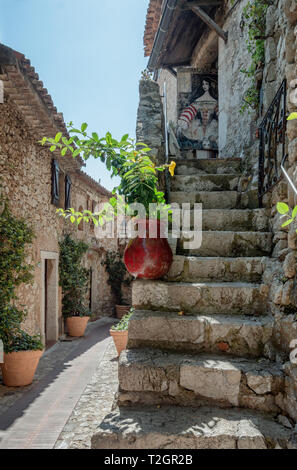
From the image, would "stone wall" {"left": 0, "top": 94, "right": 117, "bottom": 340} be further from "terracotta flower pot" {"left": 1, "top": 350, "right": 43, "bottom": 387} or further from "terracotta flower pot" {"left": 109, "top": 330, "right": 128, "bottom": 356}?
"terracotta flower pot" {"left": 109, "top": 330, "right": 128, "bottom": 356}

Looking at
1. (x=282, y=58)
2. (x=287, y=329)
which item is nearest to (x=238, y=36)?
(x=282, y=58)

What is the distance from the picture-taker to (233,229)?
2.97 m

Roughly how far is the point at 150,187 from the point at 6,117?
3.50m

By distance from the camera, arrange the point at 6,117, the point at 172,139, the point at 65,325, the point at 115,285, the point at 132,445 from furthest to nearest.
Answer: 1. the point at 115,285
2. the point at 65,325
3. the point at 172,139
4. the point at 6,117
5. the point at 132,445

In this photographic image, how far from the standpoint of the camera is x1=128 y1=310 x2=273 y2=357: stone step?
1924mm

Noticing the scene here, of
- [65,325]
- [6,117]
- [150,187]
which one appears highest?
[6,117]

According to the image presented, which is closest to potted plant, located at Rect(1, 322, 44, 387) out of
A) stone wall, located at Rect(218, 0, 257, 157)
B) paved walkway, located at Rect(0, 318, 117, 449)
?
paved walkway, located at Rect(0, 318, 117, 449)

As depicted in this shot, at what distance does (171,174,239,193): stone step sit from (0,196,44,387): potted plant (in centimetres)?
252

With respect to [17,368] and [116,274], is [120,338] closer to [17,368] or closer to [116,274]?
[17,368]

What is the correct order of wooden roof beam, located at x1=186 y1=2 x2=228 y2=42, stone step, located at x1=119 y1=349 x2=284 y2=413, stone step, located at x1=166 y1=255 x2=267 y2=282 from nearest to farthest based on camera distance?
1. stone step, located at x1=119 y1=349 x2=284 y2=413
2. stone step, located at x1=166 y1=255 x2=267 y2=282
3. wooden roof beam, located at x1=186 y1=2 x2=228 y2=42

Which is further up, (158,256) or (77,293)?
(158,256)

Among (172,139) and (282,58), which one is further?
(172,139)

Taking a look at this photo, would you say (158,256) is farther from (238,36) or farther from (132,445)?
(238,36)

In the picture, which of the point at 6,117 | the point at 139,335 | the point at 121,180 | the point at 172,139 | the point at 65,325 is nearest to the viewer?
the point at 139,335
